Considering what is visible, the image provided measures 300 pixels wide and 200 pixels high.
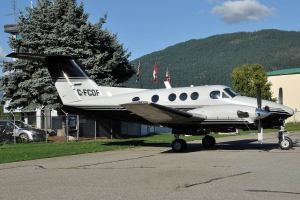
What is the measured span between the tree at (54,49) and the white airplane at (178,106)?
27.5ft

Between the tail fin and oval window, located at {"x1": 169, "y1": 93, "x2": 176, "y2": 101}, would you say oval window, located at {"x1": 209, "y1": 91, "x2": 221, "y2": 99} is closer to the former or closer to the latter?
oval window, located at {"x1": 169, "y1": 93, "x2": 176, "y2": 101}

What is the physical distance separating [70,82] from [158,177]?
1282 centimetres

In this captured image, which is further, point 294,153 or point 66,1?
point 66,1

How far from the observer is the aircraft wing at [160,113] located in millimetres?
18031

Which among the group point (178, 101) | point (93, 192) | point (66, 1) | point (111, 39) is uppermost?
point (66, 1)

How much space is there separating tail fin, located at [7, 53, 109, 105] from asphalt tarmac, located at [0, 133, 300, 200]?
658 centimetres

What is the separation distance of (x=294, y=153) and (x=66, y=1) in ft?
72.5

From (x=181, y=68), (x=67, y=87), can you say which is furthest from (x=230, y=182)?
(x=181, y=68)

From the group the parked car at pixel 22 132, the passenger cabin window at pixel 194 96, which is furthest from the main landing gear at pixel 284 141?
the parked car at pixel 22 132

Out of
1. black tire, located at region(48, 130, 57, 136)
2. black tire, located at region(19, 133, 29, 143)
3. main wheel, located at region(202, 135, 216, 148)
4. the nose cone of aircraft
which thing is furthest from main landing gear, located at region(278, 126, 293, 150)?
black tire, located at region(48, 130, 57, 136)

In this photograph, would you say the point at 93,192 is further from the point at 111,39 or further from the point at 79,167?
the point at 111,39

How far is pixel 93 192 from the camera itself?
9773mm

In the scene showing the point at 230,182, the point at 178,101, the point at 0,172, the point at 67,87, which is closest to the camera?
the point at 230,182

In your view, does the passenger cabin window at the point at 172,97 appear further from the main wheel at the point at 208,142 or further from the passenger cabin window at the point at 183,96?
the main wheel at the point at 208,142
